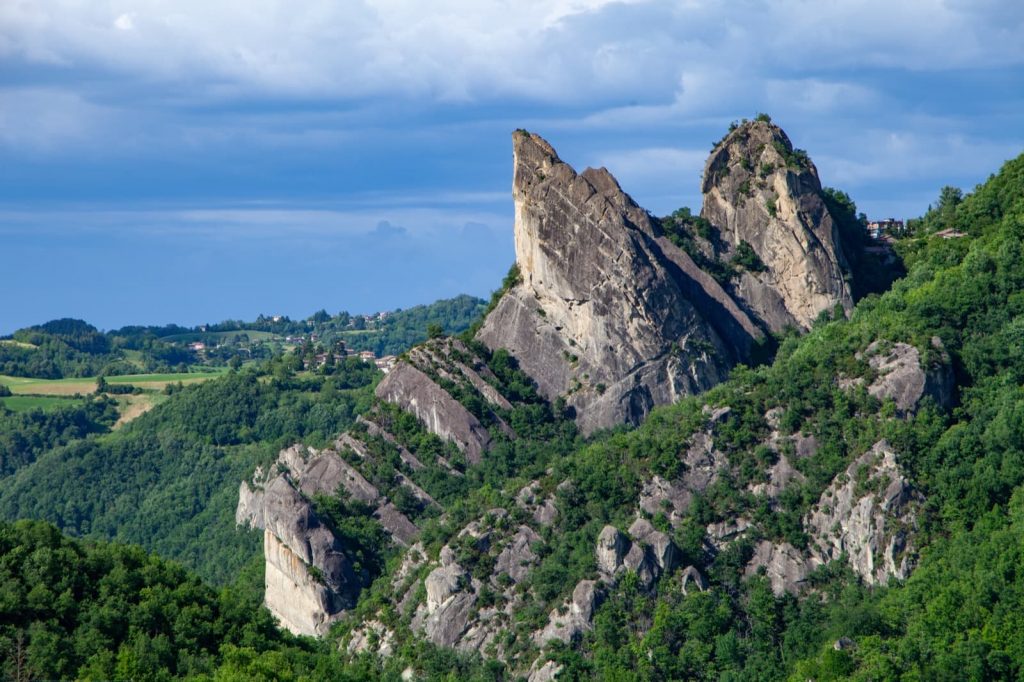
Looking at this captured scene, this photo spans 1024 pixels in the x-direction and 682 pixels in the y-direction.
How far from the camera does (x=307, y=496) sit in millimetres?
141875

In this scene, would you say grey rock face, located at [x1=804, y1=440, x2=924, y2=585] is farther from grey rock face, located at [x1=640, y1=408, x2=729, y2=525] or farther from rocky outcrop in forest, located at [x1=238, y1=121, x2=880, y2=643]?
grey rock face, located at [x1=640, y1=408, x2=729, y2=525]

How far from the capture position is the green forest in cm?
10919

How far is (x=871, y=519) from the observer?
412 feet

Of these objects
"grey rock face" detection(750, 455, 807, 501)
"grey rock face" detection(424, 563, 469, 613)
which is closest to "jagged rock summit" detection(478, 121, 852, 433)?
"grey rock face" detection(750, 455, 807, 501)

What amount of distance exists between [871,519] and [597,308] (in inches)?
1025

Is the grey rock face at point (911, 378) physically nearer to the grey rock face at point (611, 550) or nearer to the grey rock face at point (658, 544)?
the grey rock face at point (658, 544)

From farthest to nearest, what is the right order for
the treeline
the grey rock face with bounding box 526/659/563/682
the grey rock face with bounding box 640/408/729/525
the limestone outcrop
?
the limestone outcrop < the grey rock face with bounding box 640/408/729/525 < the grey rock face with bounding box 526/659/563/682 < the treeline

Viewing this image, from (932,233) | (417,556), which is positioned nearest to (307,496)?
(417,556)

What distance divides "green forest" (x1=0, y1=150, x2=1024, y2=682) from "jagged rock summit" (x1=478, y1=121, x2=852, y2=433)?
248 centimetres

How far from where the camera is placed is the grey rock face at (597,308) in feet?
474

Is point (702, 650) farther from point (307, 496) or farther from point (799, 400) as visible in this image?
point (307, 496)

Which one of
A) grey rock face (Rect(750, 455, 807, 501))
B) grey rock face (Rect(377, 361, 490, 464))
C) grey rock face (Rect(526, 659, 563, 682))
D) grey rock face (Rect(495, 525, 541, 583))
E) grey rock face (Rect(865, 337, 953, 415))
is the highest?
grey rock face (Rect(377, 361, 490, 464))

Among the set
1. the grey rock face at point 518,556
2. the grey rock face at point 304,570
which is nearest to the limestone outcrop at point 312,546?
the grey rock face at point 304,570

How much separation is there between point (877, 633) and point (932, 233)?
44751 millimetres
